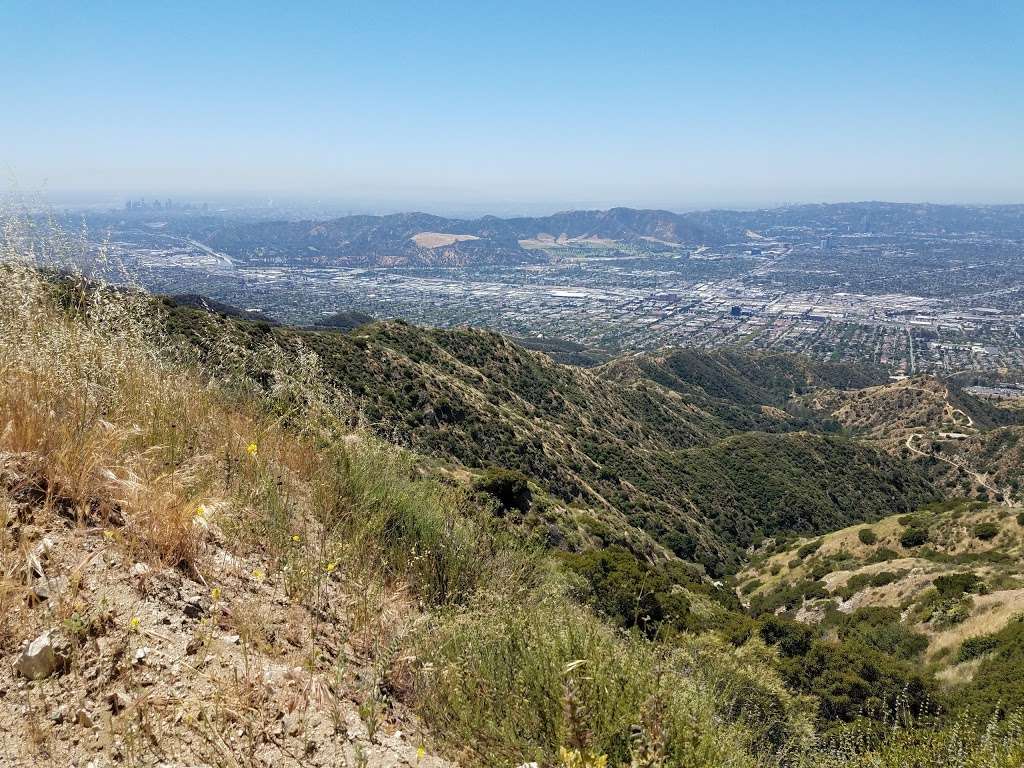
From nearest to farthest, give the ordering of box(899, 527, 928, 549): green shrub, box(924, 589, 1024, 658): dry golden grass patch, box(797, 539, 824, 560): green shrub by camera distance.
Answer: box(924, 589, 1024, 658): dry golden grass patch → box(899, 527, 928, 549): green shrub → box(797, 539, 824, 560): green shrub

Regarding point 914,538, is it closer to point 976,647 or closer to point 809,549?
point 809,549

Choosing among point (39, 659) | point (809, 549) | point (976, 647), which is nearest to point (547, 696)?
point (39, 659)

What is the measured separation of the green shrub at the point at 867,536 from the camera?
30984 millimetres

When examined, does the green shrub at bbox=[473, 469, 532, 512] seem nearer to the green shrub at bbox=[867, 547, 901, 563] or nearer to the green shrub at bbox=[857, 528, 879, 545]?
the green shrub at bbox=[867, 547, 901, 563]

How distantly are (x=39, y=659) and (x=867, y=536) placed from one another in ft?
125

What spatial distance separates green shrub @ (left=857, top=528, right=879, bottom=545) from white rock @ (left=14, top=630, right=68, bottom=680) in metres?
37.7

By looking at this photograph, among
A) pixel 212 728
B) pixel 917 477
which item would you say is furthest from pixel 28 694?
pixel 917 477

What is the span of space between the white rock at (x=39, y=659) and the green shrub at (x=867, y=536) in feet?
124

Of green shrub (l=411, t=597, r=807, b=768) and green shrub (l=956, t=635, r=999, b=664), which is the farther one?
green shrub (l=956, t=635, r=999, b=664)

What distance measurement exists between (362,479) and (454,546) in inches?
33.9

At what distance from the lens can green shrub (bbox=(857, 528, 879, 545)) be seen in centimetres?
3098

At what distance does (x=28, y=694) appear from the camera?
1879 mm

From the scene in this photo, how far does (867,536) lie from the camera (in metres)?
31.3

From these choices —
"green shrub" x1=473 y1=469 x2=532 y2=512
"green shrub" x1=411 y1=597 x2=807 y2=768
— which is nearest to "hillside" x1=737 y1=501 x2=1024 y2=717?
"green shrub" x1=411 y1=597 x2=807 y2=768
